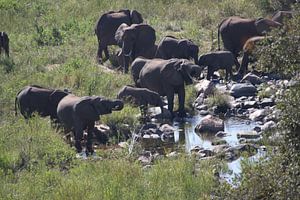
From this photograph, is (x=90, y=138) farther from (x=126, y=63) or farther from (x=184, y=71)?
(x=126, y=63)

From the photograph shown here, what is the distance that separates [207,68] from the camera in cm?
2620

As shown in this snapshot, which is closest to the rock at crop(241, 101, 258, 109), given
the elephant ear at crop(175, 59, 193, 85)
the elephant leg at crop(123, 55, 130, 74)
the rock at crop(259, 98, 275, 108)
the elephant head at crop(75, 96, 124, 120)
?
the rock at crop(259, 98, 275, 108)

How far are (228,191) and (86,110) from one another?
6.79 m

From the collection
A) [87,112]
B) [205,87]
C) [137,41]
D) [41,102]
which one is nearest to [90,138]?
[87,112]

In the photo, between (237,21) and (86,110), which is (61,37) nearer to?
(237,21)

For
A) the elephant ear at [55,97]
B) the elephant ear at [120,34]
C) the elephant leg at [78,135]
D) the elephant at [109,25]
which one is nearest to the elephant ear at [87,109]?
the elephant leg at [78,135]

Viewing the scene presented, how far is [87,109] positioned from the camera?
18.8 meters

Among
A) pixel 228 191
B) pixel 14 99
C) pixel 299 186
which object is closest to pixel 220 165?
pixel 228 191

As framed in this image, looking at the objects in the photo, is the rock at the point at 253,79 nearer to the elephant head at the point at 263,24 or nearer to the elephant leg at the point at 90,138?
the elephant head at the point at 263,24

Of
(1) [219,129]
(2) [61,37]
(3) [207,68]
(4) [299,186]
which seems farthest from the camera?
(2) [61,37]

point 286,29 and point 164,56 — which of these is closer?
point 286,29

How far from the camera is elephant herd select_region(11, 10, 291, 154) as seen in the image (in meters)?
18.9

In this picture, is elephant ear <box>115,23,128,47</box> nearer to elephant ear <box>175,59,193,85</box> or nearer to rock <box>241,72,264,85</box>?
rock <box>241,72,264,85</box>

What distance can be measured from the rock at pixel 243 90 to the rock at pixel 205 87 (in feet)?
1.72
